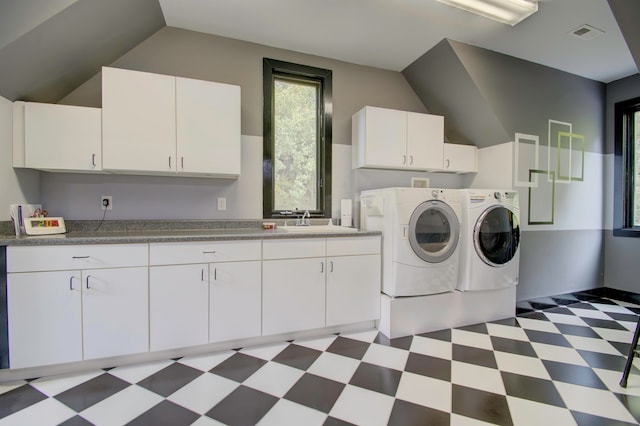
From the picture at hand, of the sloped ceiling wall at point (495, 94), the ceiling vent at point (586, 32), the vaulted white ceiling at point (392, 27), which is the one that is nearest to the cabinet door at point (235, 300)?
the vaulted white ceiling at point (392, 27)

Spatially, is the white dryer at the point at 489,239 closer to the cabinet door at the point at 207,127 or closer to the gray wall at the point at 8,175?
the cabinet door at the point at 207,127

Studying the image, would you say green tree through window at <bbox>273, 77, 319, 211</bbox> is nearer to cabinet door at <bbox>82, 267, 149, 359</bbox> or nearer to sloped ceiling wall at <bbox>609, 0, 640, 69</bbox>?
cabinet door at <bbox>82, 267, 149, 359</bbox>

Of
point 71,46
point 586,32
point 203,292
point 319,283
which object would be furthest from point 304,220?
point 586,32

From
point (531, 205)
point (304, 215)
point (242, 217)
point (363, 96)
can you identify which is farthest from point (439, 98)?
point (242, 217)

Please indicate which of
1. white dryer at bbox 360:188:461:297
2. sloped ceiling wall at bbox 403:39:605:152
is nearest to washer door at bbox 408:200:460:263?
white dryer at bbox 360:188:461:297

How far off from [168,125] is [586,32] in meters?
3.59

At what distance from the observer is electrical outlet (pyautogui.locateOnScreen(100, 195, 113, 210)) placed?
7.54 ft

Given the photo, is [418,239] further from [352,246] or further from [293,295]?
[293,295]

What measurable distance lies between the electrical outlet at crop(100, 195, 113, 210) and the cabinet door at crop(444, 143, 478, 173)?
126 inches

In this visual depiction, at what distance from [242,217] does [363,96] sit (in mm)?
1842

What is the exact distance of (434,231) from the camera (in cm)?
251

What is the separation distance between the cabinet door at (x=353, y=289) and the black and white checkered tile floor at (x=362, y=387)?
18 cm

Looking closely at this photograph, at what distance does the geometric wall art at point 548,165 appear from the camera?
9.84ft

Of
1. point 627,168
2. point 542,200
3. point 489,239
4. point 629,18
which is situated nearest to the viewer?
point 629,18
